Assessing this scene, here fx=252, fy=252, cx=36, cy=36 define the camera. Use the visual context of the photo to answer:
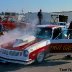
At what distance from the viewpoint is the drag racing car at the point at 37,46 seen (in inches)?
381

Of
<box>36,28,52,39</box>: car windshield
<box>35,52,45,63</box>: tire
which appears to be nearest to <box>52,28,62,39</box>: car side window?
<box>36,28,52,39</box>: car windshield

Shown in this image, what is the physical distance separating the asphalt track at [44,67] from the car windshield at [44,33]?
111 centimetres

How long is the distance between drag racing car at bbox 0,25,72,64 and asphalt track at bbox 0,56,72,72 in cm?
27

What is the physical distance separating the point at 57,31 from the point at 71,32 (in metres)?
0.66

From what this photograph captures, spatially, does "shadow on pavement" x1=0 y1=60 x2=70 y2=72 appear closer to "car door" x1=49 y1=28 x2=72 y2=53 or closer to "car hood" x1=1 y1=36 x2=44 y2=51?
"car door" x1=49 y1=28 x2=72 y2=53

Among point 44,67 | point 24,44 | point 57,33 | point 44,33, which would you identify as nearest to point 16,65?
point 24,44

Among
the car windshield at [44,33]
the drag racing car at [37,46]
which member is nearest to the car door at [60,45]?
the drag racing car at [37,46]

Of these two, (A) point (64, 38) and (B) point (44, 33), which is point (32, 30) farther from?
(A) point (64, 38)

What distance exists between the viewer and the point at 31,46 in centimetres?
984

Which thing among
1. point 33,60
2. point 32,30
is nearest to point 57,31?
point 32,30

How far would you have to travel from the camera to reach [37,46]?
32.8 ft

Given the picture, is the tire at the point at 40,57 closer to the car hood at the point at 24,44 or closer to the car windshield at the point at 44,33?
the car hood at the point at 24,44

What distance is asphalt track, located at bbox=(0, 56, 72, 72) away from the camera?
9457 mm

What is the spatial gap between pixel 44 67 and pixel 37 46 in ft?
2.86
